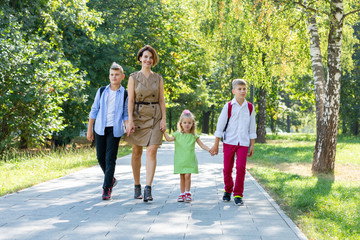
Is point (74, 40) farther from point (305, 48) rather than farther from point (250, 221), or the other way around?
point (250, 221)

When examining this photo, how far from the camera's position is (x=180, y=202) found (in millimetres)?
6535

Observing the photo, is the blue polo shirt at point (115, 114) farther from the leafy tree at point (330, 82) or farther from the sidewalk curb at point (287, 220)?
the leafy tree at point (330, 82)

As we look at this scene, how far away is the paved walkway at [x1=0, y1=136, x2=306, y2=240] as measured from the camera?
4598 mm

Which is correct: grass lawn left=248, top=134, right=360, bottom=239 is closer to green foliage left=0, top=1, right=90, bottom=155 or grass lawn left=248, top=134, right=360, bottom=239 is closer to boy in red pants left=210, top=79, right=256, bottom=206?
boy in red pants left=210, top=79, right=256, bottom=206

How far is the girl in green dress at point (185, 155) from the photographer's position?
648 centimetres

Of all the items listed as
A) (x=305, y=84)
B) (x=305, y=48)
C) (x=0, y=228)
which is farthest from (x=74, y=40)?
(x=305, y=84)

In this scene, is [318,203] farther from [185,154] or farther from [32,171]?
[32,171]

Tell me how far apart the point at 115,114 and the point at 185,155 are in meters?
1.23

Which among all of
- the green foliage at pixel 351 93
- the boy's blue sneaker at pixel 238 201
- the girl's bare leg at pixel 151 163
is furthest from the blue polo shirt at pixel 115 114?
the green foliage at pixel 351 93

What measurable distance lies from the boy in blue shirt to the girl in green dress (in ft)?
2.50

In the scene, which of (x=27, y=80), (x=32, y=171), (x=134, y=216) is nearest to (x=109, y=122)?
(x=134, y=216)

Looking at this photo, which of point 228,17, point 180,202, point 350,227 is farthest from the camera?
point 228,17

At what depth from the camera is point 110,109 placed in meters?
6.62

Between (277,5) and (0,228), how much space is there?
9.29 m
